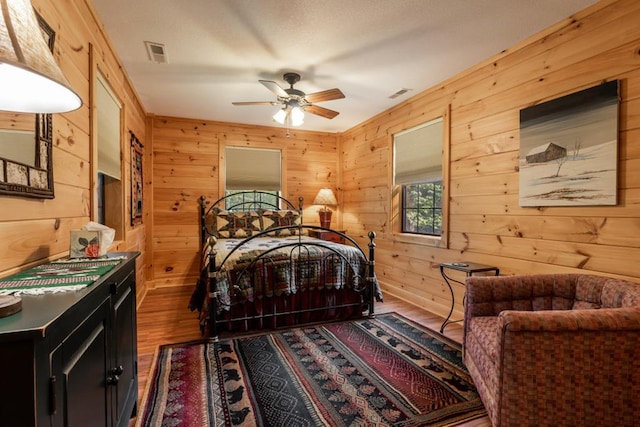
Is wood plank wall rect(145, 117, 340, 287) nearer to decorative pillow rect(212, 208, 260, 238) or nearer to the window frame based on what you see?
decorative pillow rect(212, 208, 260, 238)

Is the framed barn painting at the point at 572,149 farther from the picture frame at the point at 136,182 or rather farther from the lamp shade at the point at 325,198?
the picture frame at the point at 136,182

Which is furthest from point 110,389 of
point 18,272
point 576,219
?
point 576,219

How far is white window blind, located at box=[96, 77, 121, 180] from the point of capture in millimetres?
2295

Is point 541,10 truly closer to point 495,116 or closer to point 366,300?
point 495,116

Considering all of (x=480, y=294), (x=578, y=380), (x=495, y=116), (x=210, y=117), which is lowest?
(x=578, y=380)

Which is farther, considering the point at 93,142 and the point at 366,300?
the point at 366,300

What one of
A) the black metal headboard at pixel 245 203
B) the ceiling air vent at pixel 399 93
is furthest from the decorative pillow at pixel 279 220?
the ceiling air vent at pixel 399 93

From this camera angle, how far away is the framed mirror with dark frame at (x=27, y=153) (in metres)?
1.11

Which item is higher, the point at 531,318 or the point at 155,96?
the point at 155,96

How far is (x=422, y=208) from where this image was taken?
3734mm

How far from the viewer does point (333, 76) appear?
3.08m

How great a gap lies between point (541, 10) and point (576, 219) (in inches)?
56.4

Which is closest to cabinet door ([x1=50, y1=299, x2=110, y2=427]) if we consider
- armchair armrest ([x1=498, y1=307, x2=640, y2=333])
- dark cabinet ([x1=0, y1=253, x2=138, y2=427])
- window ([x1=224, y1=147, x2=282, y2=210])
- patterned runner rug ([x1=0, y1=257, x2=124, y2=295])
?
dark cabinet ([x1=0, y1=253, x2=138, y2=427])

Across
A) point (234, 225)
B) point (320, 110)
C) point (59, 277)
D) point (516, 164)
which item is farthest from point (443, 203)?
point (59, 277)
